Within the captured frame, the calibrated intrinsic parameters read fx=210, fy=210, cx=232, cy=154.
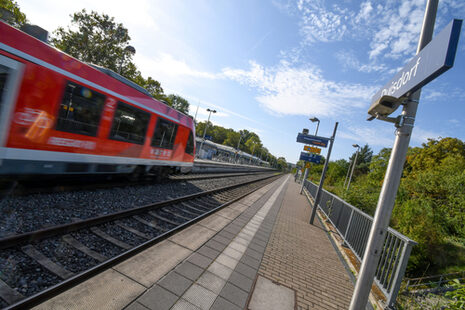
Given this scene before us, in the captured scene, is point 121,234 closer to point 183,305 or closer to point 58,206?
point 58,206

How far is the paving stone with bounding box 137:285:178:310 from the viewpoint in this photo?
246 centimetres

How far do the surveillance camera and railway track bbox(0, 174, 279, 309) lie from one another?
13.3ft

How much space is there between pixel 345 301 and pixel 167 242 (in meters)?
3.46

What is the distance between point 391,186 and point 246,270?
2.79 m

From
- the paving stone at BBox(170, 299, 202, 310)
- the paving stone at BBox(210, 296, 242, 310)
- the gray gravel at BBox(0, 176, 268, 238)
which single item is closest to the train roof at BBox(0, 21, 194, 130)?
the gray gravel at BBox(0, 176, 268, 238)

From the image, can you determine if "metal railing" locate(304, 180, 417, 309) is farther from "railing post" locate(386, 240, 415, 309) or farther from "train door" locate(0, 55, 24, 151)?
"train door" locate(0, 55, 24, 151)

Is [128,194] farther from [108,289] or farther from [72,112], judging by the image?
[108,289]

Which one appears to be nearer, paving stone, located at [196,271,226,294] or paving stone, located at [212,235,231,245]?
paving stone, located at [196,271,226,294]

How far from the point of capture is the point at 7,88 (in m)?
4.17

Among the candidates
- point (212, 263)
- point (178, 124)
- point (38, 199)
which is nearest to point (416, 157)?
point (178, 124)

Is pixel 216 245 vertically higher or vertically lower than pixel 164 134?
lower

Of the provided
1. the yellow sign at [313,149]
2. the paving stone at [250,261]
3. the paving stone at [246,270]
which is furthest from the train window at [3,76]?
the yellow sign at [313,149]

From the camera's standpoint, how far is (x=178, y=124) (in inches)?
416

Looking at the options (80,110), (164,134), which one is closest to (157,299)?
(80,110)
